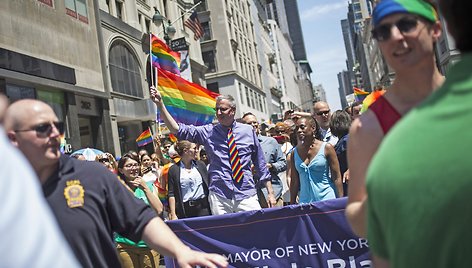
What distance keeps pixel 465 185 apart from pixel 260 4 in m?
89.5

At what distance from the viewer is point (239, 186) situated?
6297 mm

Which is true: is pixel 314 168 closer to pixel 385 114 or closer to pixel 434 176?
pixel 385 114

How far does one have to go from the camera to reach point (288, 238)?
4.71 m

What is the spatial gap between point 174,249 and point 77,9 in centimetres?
2289

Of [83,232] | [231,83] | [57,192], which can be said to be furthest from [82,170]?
[231,83]

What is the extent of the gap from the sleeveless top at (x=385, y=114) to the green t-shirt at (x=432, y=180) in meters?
0.88

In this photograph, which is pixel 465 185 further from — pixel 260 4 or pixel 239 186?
pixel 260 4

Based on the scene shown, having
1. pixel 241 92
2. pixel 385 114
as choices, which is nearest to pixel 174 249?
pixel 385 114

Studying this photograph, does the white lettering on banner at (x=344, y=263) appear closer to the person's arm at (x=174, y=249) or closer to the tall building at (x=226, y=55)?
the person's arm at (x=174, y=249)

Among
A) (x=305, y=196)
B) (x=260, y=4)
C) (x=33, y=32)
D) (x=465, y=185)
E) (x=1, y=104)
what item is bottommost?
(x=305, y=196)

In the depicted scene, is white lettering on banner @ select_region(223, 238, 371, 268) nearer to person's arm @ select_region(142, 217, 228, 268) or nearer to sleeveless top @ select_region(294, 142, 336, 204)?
sleeveless top @ select_region(294, 142, 336, 204)

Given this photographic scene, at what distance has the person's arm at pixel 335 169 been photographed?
548 centimetres

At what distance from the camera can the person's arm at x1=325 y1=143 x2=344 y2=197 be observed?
548 centimetres

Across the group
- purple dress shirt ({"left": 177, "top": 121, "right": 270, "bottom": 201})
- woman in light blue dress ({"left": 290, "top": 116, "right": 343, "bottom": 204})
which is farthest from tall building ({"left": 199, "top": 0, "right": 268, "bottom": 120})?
woman in light blue dress ({"left": 290, "top": 116, "right": 343, "bottom": 204})
